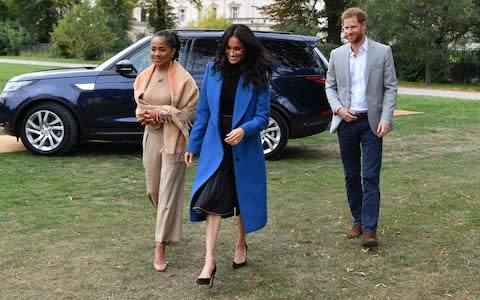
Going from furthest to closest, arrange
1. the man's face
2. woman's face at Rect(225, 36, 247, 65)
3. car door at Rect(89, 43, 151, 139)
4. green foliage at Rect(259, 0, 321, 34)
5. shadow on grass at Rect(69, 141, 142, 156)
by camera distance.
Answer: green foliage at Rect(259, 0, 321, 34) < shadow on grass at Rect(69, 141, 142, 156) < car door at Rect(89, 43, 151, 139) < the man's face < woman's face at Rect(225, 36, 247, 65)

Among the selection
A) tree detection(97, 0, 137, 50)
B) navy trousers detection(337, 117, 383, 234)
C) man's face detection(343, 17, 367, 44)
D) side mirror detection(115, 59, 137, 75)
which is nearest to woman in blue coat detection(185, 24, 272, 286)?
man's face detection(343, 17, 367, 44)

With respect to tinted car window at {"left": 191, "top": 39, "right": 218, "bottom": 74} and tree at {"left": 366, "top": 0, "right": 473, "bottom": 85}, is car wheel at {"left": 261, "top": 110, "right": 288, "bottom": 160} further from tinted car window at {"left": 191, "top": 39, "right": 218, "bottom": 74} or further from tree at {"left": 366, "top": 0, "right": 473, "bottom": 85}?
tree at {"left": 366, "top": 0, "right": 473, "bottom": 85}

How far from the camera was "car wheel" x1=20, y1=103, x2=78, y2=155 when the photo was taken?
29.6 ft

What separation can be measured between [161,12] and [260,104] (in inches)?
1227

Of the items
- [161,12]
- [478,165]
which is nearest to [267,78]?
[478,165]

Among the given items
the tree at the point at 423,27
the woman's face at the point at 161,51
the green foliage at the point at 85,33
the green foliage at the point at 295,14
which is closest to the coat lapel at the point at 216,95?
the woman's face at the point at 161,51

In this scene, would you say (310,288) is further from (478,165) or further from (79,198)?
(478,165)

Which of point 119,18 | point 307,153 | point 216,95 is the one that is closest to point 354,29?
point 216,95

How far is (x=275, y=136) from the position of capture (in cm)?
930

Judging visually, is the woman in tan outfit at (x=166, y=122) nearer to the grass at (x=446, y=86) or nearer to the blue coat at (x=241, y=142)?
the blue coat at (x=241, y=142)

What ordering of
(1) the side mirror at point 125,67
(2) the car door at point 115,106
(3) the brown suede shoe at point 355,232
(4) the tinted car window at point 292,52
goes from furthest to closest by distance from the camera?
1. (4) the tinted car window at point 292,52
2. (2) the car door at point 115,106
3. (1) the side mirror at point 125,67
4. (3) the brown suede shoe at point 355,232

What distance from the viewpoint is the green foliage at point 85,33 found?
52925 millimetres

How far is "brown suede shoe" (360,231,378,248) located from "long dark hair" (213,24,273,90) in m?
1.60

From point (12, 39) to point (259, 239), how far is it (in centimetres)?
6272
